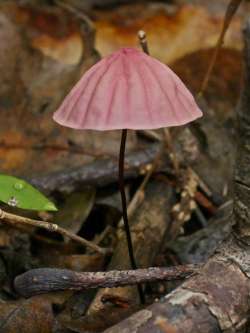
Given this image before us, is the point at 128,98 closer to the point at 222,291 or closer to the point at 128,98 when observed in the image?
the point at 128,98

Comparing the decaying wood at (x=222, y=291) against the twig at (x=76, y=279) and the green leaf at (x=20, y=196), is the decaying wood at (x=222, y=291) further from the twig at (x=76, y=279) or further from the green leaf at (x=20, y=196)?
the green leaf at (x=20, y=196)

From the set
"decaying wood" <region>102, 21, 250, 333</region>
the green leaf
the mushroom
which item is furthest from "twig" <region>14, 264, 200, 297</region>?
the mushroom

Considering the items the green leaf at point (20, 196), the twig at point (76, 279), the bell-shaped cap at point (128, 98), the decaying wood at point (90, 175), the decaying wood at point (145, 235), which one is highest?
the bell-shaped cap at point (128, 98)

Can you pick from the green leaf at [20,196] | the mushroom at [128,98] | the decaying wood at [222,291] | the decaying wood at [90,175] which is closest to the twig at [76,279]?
the decaying wood at [222,291]

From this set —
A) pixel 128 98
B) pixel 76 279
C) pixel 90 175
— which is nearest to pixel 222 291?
pixel 76 279

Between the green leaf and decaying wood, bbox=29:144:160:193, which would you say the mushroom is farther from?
decaying wood, bbox=29:144:160:193

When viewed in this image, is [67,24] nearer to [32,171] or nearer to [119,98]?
[32,171]
